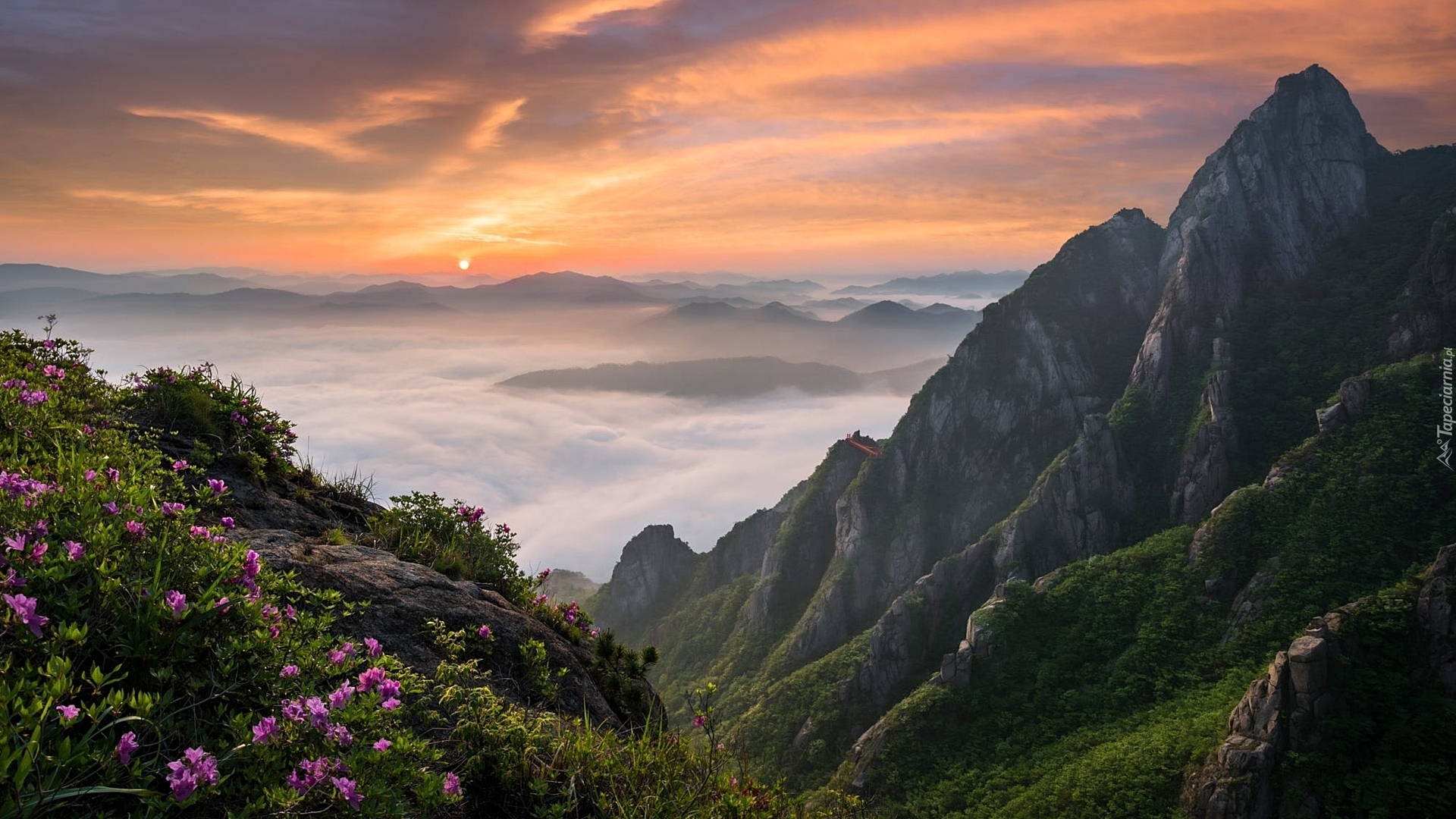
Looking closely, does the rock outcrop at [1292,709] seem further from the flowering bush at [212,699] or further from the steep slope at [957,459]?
the steep slope at [957,459]

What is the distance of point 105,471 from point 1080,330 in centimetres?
12202

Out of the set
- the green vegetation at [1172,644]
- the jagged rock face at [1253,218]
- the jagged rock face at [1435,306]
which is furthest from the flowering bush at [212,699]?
the jagged rock face at [1435,306]

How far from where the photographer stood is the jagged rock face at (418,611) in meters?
6.53

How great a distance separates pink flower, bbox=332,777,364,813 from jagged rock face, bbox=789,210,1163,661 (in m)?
99.9

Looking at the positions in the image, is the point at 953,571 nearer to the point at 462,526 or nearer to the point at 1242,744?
the point at 1242,744

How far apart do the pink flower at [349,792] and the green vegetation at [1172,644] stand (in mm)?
43324

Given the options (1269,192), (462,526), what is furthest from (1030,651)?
(1269,192)

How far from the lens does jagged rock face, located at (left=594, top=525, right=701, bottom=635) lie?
147625 millimetres

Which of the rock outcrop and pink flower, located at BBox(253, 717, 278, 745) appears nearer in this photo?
pink flower, located at BBox(253, 717, 278, 745)

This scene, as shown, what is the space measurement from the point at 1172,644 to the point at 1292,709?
21162mm

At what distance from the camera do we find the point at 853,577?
344 feet

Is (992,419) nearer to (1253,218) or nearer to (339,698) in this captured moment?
(1253,218)

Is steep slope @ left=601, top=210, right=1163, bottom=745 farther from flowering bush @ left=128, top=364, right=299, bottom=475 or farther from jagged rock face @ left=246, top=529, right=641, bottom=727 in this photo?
jagged rock face @ left=246, top=529, right=641, bottom=727

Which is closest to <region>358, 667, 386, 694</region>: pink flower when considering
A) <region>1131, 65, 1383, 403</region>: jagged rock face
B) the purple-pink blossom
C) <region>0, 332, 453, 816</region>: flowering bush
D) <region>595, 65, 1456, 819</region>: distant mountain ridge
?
<region>0, 332, 453, 816</region>: flowering bush
